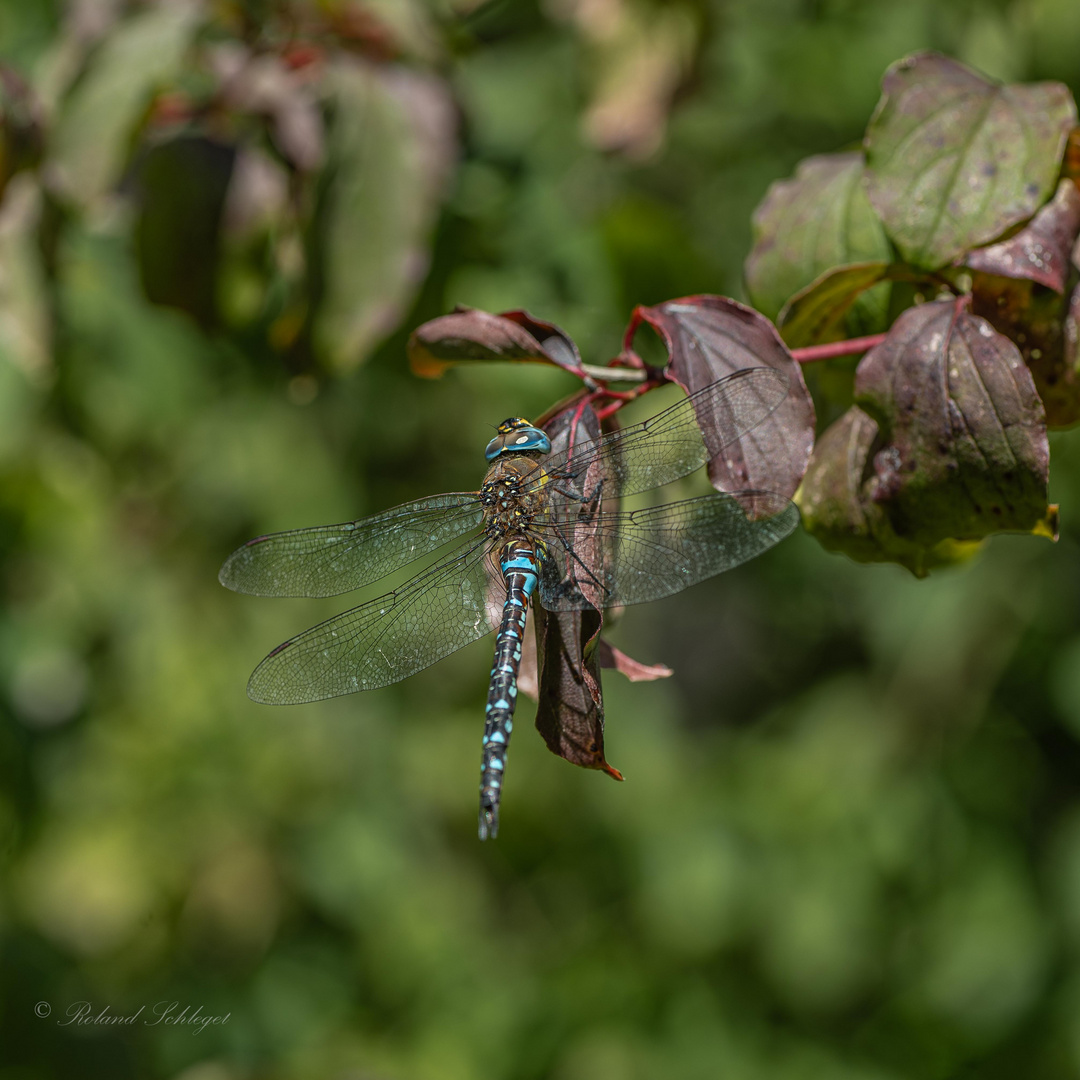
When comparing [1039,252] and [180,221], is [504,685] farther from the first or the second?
[180,221]

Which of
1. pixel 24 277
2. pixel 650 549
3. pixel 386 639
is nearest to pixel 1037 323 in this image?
pixel 650 549

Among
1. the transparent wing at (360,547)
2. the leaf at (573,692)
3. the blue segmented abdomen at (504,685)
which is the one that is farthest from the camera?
the transparent wing at (360,547)

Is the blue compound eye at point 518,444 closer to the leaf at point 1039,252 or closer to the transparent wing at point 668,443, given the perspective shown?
the transparent wing at point 668,443

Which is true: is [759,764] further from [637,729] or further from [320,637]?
[320,637]

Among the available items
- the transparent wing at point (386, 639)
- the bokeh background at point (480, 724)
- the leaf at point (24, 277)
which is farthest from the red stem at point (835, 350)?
the leaf at point (24, 277)

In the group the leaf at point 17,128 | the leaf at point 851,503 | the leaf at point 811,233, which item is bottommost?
the leaf at point 851,503

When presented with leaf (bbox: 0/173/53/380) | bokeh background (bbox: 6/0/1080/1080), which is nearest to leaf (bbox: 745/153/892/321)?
bokeh background (bbox: 6/0/1080/1080)
